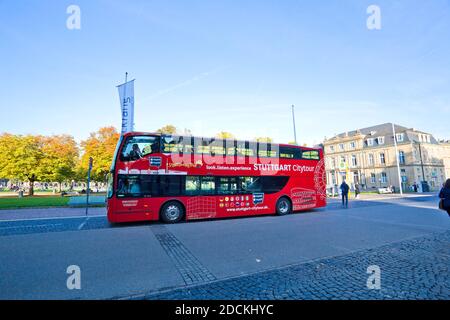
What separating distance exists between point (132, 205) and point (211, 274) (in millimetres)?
6994

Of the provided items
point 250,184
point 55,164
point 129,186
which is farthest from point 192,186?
point 55,164

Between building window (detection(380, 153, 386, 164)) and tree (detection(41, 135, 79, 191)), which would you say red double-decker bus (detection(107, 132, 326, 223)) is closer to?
tree (detection(41, 135, 79, 191))

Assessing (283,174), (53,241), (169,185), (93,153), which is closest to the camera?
(53,241)

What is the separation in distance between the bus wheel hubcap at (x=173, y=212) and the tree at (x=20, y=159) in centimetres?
3250

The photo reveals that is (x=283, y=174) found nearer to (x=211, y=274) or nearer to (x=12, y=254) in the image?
(x=211, y=274)

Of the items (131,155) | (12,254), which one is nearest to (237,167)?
(131,155)

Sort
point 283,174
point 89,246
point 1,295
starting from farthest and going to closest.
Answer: point 283,174
point 89,246
point 1,295

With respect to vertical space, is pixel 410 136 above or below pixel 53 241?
above

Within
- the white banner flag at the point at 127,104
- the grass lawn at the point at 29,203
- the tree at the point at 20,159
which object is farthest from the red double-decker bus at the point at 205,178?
the tree at the point at 20,159

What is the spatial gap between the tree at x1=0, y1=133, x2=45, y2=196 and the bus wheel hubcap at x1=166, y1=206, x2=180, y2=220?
107ft

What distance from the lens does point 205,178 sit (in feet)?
37.9

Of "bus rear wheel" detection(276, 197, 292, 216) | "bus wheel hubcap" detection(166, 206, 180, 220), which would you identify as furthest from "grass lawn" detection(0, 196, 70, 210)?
"bus rear wheel" detection(276, 197, 292, 216)

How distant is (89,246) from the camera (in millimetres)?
6578

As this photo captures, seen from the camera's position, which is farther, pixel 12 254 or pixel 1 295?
pixel 12 254
